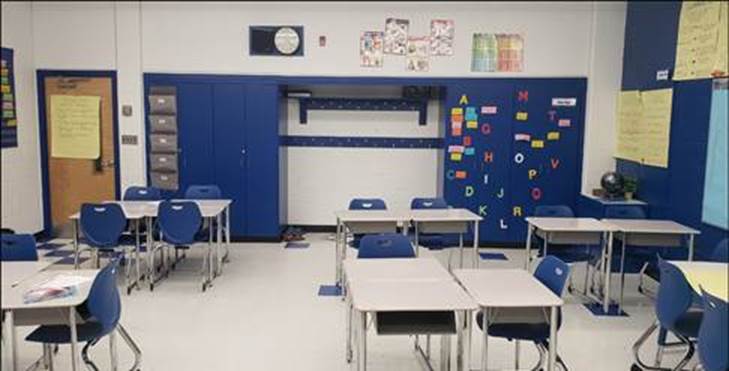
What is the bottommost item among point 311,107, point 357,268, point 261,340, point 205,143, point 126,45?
point 261,340

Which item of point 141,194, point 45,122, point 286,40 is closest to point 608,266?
point 286,40

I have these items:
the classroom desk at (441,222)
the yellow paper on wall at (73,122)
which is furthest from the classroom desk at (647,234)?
the yellow paper on wall at (73,122)

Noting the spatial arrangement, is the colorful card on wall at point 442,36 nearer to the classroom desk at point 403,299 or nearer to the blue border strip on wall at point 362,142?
the blue border strip on wall at point 362,142

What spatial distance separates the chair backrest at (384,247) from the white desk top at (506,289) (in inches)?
22.1

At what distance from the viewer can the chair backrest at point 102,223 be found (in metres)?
5.04

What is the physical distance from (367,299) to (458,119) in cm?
468

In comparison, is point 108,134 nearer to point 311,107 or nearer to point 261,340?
point 311,107

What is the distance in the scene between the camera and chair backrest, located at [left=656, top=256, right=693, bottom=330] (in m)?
3.16

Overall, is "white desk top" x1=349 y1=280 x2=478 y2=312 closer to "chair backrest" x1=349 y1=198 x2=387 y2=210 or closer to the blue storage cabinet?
"chair backrest" x1=349 y1=198 x2=387 y2=210

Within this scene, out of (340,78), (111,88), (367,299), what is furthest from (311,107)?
(367,299)

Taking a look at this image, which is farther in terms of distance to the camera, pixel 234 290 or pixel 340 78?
pixel 340 78

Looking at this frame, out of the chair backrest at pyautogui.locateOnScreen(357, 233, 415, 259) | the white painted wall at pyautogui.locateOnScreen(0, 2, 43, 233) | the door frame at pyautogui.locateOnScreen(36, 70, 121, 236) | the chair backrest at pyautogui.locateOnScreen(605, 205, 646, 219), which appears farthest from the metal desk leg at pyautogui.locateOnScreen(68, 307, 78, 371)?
the door frame at pyautogui.locateOnScreen(36, 70, 121, 236)

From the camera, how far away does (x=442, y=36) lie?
7.11 meters

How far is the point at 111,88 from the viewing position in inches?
285
